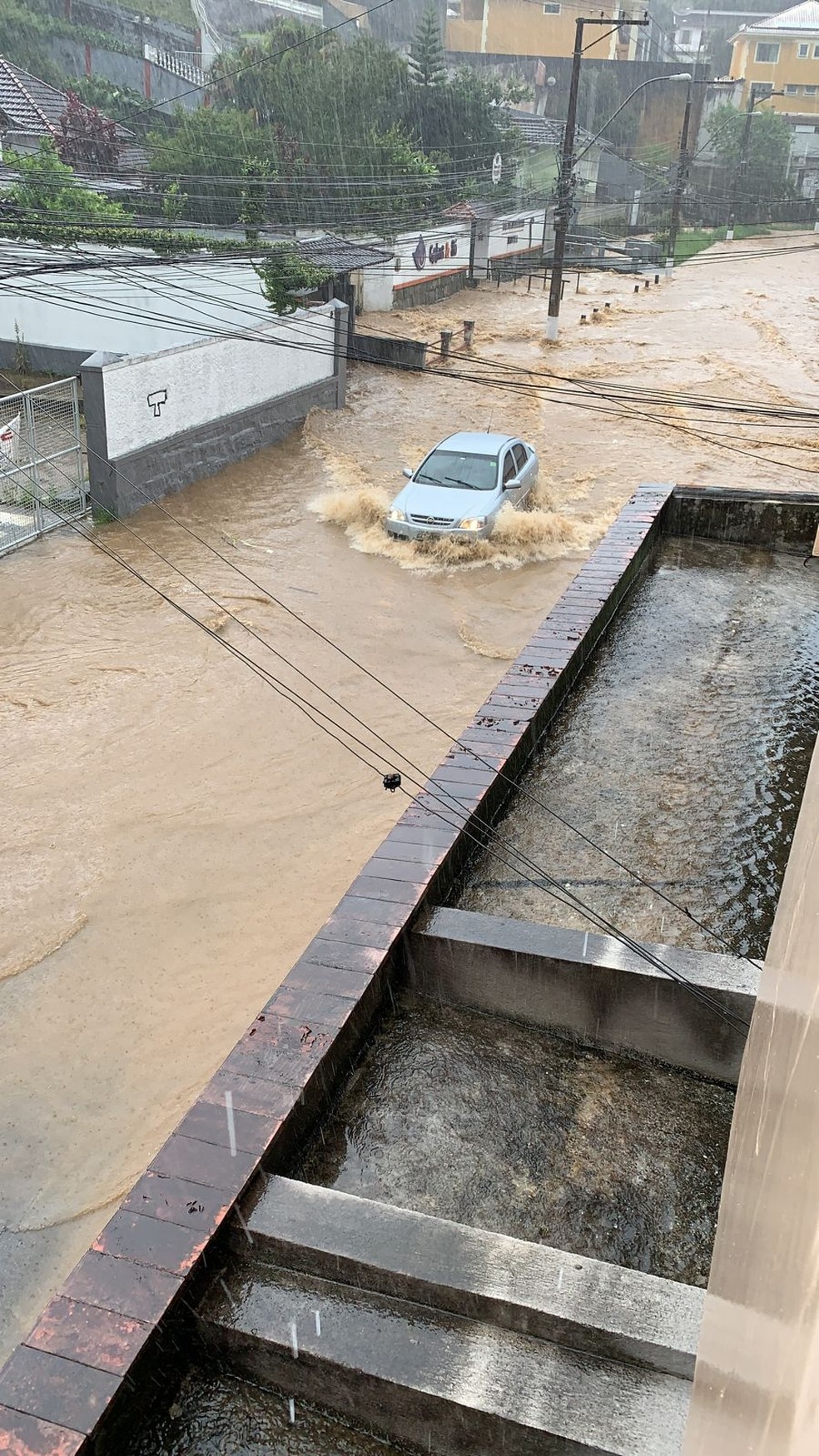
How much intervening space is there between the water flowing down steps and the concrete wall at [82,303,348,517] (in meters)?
15.0

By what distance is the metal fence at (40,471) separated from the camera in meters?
16.7

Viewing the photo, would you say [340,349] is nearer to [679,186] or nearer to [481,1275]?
[481,1275]

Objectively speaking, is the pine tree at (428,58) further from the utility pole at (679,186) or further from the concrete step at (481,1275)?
the concrete step at (481,1275)

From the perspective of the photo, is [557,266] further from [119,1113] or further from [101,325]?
[119,1113]

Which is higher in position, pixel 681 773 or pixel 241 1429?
pixel 681 773

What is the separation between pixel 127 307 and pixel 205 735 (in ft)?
52.1

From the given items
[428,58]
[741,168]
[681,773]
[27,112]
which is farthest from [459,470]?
[741,168]

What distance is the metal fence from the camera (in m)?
16.7

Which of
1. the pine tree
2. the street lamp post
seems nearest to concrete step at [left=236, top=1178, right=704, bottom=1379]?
the pine tree

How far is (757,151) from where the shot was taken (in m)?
73.2

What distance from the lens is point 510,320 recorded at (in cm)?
3688

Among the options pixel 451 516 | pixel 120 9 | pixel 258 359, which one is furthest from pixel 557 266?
pixel 120 9

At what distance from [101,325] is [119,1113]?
2132cm

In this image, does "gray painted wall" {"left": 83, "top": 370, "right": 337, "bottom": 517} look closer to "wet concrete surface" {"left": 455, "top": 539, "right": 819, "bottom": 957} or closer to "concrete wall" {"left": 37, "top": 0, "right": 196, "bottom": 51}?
"wet concrete surface" {"left": 455, "top": 539, "right": 819, "bottom": 957}
